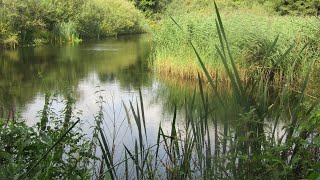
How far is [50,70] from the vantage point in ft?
43.6

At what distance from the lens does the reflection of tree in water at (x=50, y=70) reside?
Result: 965 centimetres

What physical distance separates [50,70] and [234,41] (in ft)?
20.2

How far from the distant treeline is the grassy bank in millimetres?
12412

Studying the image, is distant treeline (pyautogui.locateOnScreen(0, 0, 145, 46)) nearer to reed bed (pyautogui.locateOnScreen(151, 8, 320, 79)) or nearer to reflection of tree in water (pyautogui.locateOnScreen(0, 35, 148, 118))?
reflection of tree in water (pyautogui.locateOnScreen(0, 35, 148, 118))

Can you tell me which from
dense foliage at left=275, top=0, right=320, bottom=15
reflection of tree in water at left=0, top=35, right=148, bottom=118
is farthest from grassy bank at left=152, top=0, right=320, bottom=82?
dense foliage at left=275, top=0, right=320, bottom=15

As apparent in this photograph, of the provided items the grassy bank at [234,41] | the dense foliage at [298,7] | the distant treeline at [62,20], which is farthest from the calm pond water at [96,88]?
the dense foliage at [298,7]

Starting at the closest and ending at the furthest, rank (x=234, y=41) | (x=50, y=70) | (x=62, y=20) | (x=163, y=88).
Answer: (x=234, y=41), (x=163, y=88), (x=50, y=70), (x=62, y=20)

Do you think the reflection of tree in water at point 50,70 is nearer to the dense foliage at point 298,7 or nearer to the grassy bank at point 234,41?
the grassy bank at point 234,41

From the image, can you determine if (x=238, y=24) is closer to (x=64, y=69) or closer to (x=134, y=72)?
(x=134, y=72)

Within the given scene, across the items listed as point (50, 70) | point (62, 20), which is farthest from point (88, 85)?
point (62, 20)

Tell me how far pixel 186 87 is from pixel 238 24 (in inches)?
77.0

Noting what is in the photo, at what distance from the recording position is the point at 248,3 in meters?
28.3

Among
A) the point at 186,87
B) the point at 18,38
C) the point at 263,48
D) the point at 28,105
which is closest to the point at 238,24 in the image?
the point at 263,48

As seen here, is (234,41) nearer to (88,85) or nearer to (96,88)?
(96,88)
